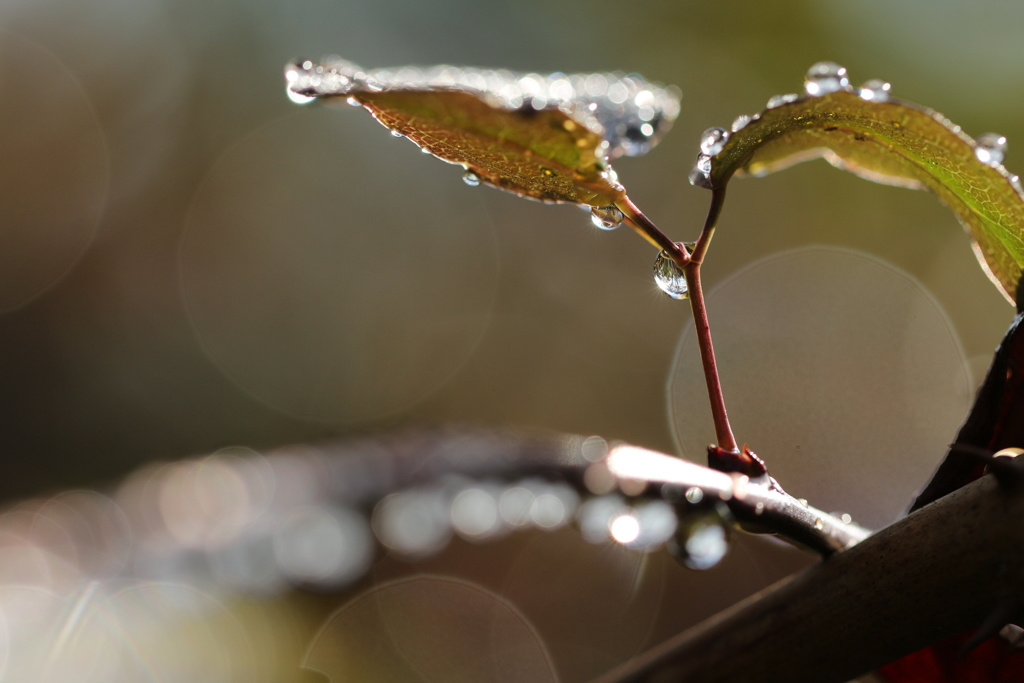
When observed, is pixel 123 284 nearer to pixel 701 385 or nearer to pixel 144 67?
pixel 144 67

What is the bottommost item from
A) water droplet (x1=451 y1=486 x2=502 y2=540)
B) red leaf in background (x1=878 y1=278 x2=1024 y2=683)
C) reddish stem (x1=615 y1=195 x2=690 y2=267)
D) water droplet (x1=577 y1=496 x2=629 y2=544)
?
water droplet (x1=577 y1=496 x2=629 y2=544)

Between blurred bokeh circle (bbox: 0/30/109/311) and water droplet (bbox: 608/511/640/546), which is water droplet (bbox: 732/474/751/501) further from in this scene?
blurred bokeh circle (bbox: 0/30/109/311)

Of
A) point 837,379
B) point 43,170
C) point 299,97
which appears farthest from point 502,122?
point 43,170

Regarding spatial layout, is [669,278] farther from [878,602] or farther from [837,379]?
[837,379]

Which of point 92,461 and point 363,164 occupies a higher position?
point 363,164

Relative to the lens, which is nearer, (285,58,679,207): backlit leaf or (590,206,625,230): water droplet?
(285,58,679,207): backlit leaf

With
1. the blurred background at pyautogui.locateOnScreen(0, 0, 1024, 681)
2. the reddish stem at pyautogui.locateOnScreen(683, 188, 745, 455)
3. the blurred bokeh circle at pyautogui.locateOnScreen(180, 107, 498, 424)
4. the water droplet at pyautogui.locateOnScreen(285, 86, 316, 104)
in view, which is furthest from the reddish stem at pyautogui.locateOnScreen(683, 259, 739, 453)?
the blurred bokeh circle at pyautogui.locateOnScreen(180, 107, 498, 424)

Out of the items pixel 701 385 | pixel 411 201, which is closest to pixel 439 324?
pixel 411 201
